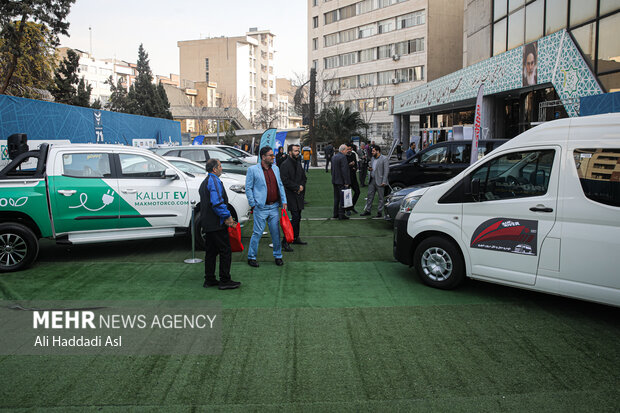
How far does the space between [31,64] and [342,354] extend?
27526 mm

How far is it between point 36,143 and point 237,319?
10.4 metres

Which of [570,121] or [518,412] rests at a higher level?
[570,121]

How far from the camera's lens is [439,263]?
6.50 meters

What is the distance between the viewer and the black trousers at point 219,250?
6.55m

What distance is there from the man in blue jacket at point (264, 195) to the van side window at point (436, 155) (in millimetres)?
7372

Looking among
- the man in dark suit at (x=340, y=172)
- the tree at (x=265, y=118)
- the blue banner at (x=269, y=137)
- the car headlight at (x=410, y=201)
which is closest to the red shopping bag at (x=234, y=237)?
the car headlight at (x=410, y=201)

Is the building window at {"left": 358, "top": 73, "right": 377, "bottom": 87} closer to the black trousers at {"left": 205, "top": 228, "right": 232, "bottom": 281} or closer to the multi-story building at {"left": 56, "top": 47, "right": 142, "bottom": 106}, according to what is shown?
the multi-story building at {"left": 56, "top": 47, "right": 142, "bottom": 106}

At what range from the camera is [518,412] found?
360 cm

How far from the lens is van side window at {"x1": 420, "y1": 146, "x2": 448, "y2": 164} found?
1390 centimetres

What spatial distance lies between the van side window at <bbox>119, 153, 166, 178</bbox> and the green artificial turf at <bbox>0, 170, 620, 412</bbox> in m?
1.71

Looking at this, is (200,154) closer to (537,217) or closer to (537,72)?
(537,72)

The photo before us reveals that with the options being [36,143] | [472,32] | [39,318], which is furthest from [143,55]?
[39,318]

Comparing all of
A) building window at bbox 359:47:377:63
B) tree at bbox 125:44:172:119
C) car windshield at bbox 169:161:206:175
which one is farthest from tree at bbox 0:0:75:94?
building window at bbox 359:47:377:63

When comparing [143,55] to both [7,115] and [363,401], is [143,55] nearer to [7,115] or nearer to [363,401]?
[7,115]
